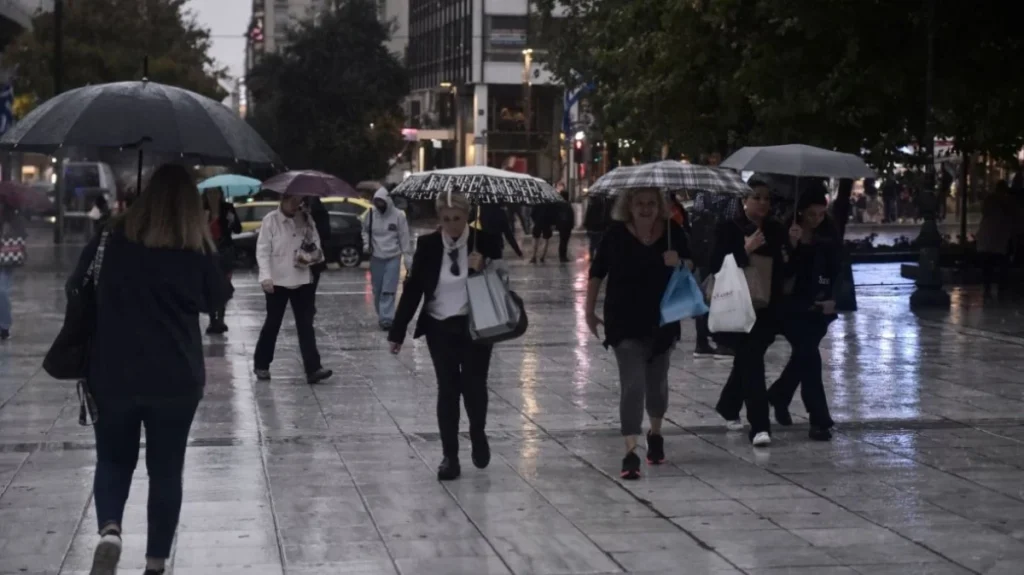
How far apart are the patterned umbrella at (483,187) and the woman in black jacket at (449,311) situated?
147mm

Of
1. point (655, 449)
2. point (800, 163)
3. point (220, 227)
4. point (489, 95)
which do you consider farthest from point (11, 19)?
point (489, 95)

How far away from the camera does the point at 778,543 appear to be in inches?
286

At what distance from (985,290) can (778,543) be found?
16667 millimetres

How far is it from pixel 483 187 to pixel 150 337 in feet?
10.3

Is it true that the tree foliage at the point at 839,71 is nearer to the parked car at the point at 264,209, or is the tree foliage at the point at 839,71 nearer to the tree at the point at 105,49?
the parked car at the point at 264,209

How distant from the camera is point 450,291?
29.0 feet

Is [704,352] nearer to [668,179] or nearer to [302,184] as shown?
[302,184]

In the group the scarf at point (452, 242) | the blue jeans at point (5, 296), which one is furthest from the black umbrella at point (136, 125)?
the blue jeans at point (5, 296)

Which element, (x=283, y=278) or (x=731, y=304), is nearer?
(x=731, y=304)

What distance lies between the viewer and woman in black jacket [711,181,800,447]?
390 inches

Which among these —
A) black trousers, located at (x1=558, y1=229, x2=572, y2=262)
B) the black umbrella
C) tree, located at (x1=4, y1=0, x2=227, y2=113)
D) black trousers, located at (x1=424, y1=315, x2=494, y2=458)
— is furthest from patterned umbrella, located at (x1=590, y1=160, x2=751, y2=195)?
tree, located at (x1=4, y1=0, x2=227, y2=113)

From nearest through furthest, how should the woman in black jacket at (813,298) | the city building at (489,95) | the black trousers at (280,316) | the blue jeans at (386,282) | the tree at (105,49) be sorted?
the woman in black jacket at (813,298) → the black trousers at (280,316) → the blue jeans at (386,282) → the tree at (105,49) → the city building at (489,95)

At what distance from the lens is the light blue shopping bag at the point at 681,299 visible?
29.0 feet

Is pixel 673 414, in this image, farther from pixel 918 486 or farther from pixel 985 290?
pixel 985 290
